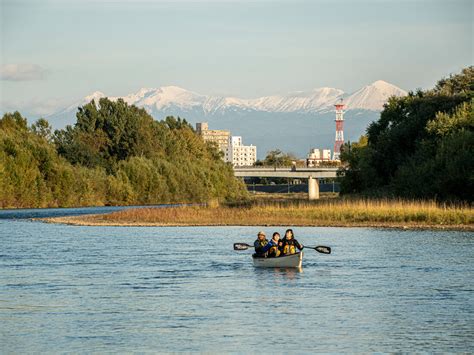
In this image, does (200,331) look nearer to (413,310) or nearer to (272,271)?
(413,310)

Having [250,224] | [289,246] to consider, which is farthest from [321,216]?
[289,246]

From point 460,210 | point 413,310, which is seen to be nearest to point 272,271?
point 413,310

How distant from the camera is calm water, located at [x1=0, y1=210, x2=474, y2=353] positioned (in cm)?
2780

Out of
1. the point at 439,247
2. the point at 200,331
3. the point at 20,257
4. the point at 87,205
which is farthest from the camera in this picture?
the point at 87,205

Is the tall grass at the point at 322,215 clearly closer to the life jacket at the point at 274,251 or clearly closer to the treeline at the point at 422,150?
the treeline at the point at 422,150

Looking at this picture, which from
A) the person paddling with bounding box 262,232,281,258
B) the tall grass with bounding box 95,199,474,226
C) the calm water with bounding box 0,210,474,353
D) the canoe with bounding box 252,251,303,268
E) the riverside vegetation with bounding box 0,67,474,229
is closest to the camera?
the calm water with bounding box 0,210,474,353

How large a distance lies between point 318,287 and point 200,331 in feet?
36.2

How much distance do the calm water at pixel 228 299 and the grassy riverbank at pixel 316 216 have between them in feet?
52.7

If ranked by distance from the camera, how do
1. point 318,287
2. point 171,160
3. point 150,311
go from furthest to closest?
1. point 171,160
2. point 318,287
3. point 150,311

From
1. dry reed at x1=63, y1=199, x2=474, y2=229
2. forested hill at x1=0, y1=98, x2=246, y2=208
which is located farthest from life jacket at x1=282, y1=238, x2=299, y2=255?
forested hill at x1=0, y1=98, x2=246, y2=208

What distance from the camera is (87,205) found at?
13312 centimetres

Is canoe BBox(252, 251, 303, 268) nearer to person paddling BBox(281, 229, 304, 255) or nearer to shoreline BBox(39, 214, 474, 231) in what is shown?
person paddling BBox(281, 229, 304, 255)

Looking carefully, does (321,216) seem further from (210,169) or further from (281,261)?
(210,169)

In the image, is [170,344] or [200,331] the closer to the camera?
[170,344]
